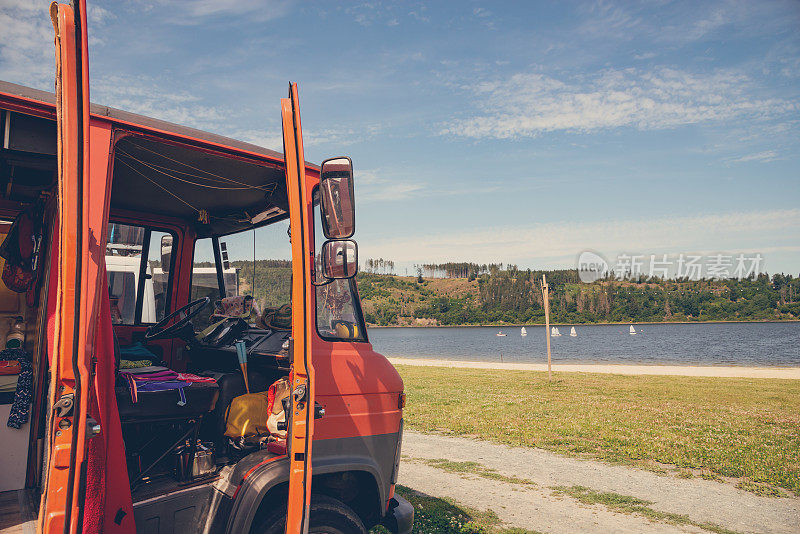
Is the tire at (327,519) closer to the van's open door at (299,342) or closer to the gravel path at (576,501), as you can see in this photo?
the van's open door at (299,342)

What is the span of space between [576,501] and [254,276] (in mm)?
5031

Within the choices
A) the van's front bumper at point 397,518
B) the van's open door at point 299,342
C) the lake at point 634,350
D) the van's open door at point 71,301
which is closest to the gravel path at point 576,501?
the van's front bumper at point 397,518

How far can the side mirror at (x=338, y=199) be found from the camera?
3150mm

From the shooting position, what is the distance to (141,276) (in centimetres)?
517

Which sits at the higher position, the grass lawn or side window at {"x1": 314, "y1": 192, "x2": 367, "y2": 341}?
side window at {"x1": 314, "y1": 192, "x2": 367, "y2": 341}

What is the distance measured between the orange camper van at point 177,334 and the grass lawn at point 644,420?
6694 mm

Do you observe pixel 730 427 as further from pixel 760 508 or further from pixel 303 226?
pixel 303 226

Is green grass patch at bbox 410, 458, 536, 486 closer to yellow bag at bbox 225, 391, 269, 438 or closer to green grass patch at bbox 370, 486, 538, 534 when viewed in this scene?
green grass patch at bbox 370, 486, 538, 534

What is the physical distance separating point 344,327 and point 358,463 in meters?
0.91

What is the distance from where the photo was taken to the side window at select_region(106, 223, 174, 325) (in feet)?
16.5

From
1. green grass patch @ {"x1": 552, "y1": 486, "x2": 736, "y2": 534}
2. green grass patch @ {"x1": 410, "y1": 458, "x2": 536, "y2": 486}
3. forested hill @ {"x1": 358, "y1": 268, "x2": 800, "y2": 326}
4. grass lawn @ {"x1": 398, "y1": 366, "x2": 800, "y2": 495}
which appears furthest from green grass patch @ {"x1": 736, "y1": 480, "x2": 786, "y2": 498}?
forested hill @ {"x1": 358, "y1": 268, "x2": 800, "y2": 326}

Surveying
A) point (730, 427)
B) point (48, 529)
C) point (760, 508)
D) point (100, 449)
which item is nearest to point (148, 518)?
point (100, 449)

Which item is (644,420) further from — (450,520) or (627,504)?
(450,520)

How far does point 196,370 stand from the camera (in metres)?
4.87
